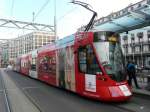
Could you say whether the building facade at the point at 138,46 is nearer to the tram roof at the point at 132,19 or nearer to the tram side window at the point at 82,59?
the tram roof at the point at 132,19

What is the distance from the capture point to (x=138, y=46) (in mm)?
81750

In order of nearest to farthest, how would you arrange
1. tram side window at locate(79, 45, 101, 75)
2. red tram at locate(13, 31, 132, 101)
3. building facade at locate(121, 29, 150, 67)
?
1. red tram at locate(13, 31, 132, 101)
2. tram side window at locate(79, 45, 101, 75)
3. building facade at locate(121, 29, 150, 67)

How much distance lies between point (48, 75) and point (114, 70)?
332 inches

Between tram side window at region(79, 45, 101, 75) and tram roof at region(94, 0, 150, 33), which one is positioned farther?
tram roof at region(94, 0, 150, 33)

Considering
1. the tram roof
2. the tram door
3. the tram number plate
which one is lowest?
the tram number plate

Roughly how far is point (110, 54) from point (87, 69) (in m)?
1.17

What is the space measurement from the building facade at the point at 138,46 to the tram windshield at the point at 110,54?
6380 cm

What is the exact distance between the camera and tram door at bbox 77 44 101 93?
11.2m

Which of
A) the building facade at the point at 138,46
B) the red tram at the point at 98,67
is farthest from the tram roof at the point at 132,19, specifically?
the building facade at the point at 138,46

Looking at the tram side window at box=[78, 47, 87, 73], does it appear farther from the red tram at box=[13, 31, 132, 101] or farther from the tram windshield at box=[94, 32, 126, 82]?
the tram windshield at box=[94, 32, 126, 82]

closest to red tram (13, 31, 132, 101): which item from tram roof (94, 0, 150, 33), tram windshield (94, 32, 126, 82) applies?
tram windshield (94, 32, 126, 82)

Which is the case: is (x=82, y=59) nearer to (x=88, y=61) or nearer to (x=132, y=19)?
(x=88, y=61)

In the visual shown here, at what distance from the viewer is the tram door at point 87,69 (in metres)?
11.2

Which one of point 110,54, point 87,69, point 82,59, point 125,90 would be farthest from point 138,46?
point 125,90
